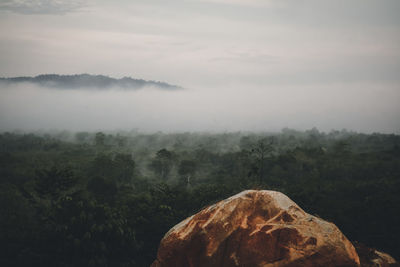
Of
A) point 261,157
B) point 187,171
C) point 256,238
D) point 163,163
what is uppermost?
point 256,238

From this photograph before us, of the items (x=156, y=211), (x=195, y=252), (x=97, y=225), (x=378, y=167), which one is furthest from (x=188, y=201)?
(x=378, y=167)

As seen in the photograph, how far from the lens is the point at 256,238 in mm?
12414

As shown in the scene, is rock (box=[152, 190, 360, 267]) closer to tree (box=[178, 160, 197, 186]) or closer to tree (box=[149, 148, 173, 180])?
tree (box=[178, 160, 197, 186])

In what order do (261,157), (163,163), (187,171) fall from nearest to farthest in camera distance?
(187,171)
(261,157)
(163,163)

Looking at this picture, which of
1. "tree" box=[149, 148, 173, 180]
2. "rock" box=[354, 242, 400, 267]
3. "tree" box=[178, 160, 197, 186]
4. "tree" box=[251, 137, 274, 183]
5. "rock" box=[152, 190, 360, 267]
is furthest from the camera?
"tree" box=[149, 148, 173, 180]

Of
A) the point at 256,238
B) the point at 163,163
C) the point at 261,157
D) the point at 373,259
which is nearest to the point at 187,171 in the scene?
the point at 163,163

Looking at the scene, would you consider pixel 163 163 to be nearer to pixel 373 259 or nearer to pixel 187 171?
pixel 187 171

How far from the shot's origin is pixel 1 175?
50.4m

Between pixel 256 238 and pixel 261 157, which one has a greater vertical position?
pixel 256 238

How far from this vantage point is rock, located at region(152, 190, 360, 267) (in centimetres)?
A: 1189

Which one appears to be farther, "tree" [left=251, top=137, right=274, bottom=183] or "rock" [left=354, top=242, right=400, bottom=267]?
"tree" [left=251, top=137, right=274, bottom=183]

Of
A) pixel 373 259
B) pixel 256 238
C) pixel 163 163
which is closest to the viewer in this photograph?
pixel 256 238

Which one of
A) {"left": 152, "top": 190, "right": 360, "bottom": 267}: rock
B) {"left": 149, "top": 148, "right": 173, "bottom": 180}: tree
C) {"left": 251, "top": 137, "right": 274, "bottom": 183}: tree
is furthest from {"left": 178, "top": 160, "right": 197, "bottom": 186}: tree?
{"left": 152, "top": 190, "right": 360, "bottom": 267}: rock

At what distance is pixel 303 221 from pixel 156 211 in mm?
19027
